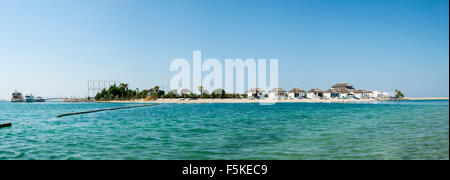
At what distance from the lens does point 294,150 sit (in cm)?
937

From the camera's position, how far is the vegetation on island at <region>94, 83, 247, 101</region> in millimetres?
110812

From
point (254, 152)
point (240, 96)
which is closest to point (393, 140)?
point (254, 152)

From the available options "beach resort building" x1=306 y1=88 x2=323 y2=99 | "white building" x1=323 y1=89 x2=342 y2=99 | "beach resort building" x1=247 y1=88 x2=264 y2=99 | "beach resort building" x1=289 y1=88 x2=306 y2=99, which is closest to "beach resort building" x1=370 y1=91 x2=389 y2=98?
"white building" x1=323 y1=89 x2=342 y2=99

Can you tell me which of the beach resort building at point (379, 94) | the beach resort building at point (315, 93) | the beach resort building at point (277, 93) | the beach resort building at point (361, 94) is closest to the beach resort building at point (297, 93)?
the beach resort building at point (315, 93)

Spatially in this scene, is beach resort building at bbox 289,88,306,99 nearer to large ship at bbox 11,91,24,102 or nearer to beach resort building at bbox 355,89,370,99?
beach resort building at bbox 355,89,370,99

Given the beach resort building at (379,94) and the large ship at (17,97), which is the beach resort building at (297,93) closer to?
the beach resort building at (379,94)

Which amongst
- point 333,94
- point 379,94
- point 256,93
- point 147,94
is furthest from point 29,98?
point 379,94

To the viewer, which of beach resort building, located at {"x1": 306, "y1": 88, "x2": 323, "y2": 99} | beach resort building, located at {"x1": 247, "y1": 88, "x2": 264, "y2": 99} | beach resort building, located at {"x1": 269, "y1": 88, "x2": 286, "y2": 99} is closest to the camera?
beach resort building, located at {"x1": 306, "y1": 88, "x2": 323, "y2": 99}

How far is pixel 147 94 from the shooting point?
11994cm

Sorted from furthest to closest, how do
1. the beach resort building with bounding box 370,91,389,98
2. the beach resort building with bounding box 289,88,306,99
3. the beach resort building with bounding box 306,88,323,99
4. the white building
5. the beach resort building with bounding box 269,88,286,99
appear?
the beach resort building with bounding box 269,88,286,99 → the beach resort building with bounding box 289,88,306,99 → the beach resort building with bounding box 370,91,389,98 → the beach resort building with bounding box 306,88,323,99 → the white building
